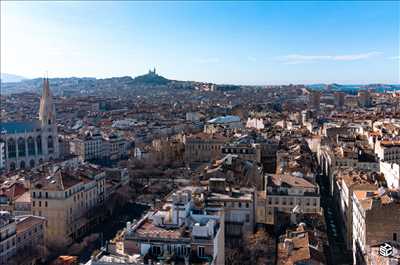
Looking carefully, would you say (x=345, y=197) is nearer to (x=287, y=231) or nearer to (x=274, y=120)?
(x=287, y=231)

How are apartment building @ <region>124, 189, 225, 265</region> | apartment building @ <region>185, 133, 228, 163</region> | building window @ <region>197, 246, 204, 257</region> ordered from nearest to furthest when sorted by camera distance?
apartment building @ <region>124, 189, 225, 265</region> → building window @ <region>197, 246, 204, 257</region> → apartment building @ <region>185, 133, 228, 163</region>

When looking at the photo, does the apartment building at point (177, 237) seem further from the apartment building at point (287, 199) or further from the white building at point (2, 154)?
the white building at point (2, 154)

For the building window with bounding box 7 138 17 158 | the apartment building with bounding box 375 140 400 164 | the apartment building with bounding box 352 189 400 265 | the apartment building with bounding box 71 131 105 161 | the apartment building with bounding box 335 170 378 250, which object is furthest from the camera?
the apartment building with bounding box 71 131 105 161

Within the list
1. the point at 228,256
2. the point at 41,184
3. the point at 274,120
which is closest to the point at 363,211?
the point at 228,256

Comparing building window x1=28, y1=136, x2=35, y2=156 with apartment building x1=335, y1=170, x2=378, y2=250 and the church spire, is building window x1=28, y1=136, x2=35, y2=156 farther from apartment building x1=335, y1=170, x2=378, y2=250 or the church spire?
apartment building x1=335, y1=170, x2=378, y2=250

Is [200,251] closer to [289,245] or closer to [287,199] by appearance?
[289,245]

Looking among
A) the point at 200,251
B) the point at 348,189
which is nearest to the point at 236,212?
the point at 348,189

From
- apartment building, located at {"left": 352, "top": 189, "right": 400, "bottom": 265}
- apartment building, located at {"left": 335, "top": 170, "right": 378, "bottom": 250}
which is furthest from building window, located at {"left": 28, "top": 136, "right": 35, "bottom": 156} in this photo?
apartment building, located at {"left": 352, "top": 189, "right": 400, "bottom": 265}

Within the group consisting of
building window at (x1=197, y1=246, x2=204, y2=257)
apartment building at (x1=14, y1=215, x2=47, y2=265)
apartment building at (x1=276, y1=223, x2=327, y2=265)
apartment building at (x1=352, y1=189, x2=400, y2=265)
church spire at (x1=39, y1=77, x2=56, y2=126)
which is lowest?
apartment building at (x1=14, y1=215, x2=47, y2=265)

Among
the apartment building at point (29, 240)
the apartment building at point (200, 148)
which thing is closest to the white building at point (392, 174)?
the apartment building at point (200, 148)
